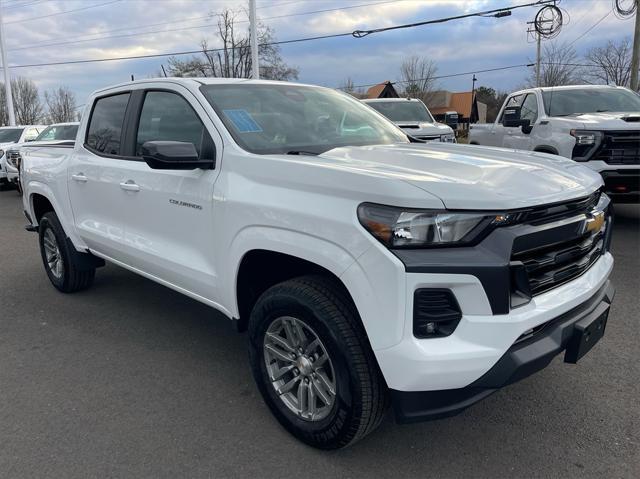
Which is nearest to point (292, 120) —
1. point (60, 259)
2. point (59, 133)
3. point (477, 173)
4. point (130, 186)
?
point (130, 186)

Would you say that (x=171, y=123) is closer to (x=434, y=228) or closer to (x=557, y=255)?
(x=434, y=228)

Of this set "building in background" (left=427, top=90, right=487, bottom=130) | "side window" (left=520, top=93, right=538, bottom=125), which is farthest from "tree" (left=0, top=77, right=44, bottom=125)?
"side window" (left=520, top=93, right=538, bottom=125)

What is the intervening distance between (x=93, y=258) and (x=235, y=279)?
8.66 feet

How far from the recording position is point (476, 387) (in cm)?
221

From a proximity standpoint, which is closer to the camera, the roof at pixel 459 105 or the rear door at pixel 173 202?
the rear door at pixel 173 202

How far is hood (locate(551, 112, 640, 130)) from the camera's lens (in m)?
6.82

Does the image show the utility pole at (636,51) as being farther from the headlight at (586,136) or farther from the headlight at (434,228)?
the headlight at (434,228)

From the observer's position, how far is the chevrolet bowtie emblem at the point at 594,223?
2.61 metres

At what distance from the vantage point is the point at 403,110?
1242 cm

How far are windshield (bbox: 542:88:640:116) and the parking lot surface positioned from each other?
448 cm

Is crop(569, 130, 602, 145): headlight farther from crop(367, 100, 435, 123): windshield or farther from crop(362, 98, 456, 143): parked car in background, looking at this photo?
crop(367, 100, 435, 123): windshield

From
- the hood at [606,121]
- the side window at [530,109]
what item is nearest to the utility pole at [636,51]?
the side window at [530,109]

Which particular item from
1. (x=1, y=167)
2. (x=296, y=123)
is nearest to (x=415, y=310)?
(x=296, y=123)

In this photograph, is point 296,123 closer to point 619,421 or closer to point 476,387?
point 476,387
